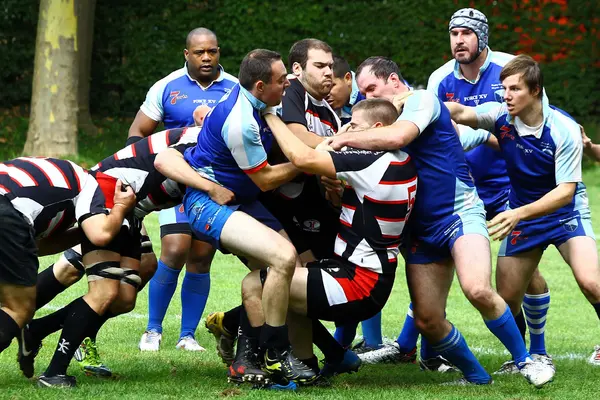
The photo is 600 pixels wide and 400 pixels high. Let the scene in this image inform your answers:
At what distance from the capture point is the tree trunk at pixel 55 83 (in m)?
16.6

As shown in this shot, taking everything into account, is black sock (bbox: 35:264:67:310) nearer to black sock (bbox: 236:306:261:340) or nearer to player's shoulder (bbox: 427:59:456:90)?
black sock (bbox: 236:306:261:340)

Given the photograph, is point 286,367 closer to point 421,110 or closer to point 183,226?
point 421,110

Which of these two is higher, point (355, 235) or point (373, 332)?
point (355, 235)

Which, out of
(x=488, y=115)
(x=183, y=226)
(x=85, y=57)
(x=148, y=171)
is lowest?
(x=183, y=226)

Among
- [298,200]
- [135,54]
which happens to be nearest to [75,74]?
[135,54]

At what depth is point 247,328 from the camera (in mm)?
6168

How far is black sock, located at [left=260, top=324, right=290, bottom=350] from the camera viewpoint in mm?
5879

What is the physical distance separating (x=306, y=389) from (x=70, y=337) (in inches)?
53.9

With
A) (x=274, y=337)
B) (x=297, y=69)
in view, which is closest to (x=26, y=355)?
(x=274, y=337)

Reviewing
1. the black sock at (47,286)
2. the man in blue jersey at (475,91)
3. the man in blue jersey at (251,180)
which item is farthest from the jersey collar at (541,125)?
the black sock at (47,286)

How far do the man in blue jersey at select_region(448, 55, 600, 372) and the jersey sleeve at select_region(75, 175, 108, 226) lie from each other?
227 centimetres

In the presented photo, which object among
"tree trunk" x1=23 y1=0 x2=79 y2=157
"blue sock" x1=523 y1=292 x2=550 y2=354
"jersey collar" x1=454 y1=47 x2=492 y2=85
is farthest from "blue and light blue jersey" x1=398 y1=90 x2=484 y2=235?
"tree trunk" x1=23 y1=0 x2=79 y2=157

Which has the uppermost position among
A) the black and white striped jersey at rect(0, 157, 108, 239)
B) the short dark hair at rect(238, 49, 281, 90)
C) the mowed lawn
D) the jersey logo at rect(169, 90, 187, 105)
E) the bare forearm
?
the short dark hair at rect(238, 49, 281, 90)

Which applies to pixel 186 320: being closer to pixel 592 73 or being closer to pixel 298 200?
pixel 298 200
